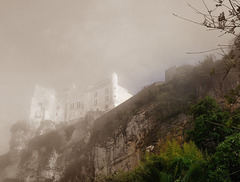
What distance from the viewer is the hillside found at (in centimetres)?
1781

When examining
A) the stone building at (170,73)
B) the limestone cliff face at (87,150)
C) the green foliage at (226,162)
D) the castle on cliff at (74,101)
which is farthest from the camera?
the castle on cliff at (74,101)

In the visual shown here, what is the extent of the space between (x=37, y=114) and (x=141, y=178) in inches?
2027

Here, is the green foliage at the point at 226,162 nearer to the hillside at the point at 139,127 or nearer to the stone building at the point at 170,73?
the hillside at the point at 139,127

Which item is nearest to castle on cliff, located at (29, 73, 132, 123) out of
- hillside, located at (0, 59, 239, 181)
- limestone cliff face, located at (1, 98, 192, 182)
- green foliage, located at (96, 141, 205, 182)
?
limestone cliff face, located at (1, 98, 192, 182)

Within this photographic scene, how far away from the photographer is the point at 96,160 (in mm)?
23031

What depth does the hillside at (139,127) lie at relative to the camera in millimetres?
17812

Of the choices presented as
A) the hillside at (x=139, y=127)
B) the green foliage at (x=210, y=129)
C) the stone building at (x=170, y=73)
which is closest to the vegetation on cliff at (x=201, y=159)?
the green foliage at (x=210, y=129)

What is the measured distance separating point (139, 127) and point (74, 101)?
106ft

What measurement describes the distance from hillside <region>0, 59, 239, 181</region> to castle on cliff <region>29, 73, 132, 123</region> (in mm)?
10238

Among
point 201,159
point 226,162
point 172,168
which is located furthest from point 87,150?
point 226,162

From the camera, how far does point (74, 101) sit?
50.2 meters

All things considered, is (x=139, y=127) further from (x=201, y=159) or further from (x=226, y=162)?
(x=226, y=162)

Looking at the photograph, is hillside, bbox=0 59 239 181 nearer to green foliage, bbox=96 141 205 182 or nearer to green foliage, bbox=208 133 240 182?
green foliage, bbox=96 141 205 182

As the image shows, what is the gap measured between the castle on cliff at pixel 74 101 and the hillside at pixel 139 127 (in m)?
10.2
